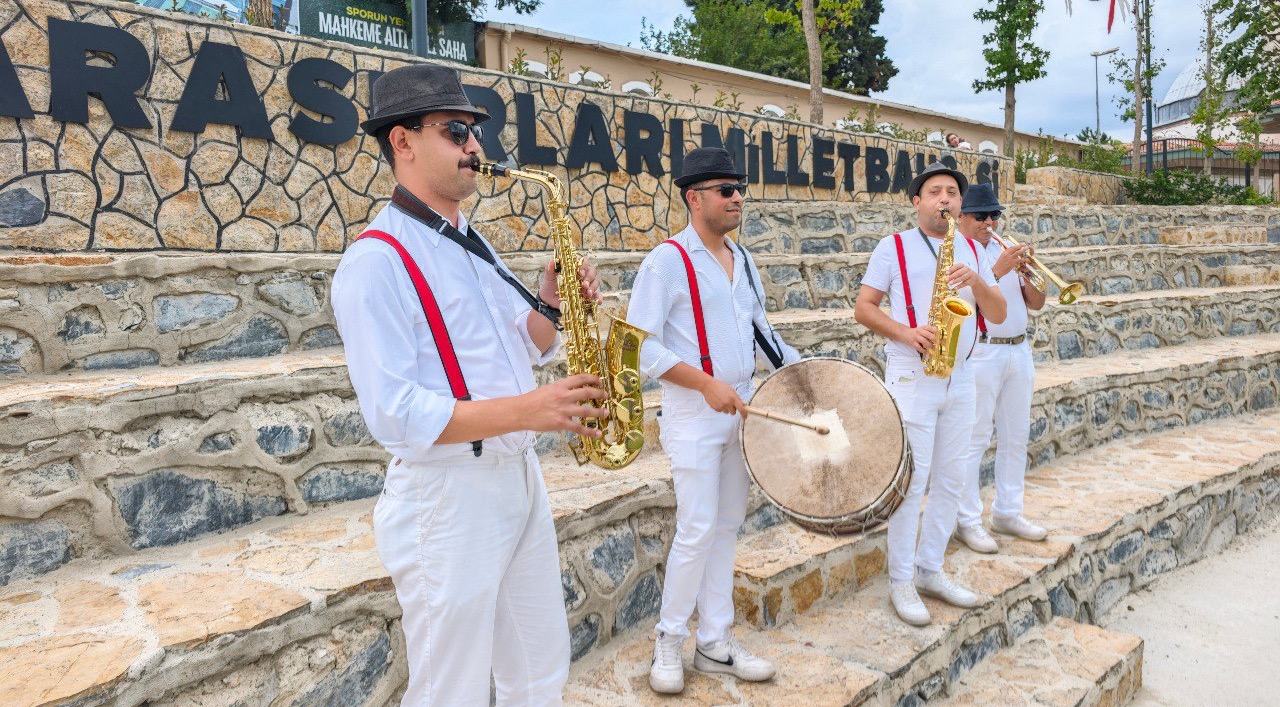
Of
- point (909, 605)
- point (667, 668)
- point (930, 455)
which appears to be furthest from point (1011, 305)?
point (667, 668)

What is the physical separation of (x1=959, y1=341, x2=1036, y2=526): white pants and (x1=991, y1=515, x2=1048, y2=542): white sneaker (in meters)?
0.04

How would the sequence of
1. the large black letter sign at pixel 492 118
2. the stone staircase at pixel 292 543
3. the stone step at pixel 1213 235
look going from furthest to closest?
the stone step at pixel 1213 235, the large black letter sign at pixel 492 118, the stone staircase at pixel 292 543

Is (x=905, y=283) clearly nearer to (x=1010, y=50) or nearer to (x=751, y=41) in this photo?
(x=1010, y=50)

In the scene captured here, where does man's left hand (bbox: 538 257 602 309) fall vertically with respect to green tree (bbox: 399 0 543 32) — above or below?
below

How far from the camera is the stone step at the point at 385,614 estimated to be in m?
2.40

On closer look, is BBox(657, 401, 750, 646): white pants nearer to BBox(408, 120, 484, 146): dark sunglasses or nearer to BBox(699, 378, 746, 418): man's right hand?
BBox(699, 378, 746, 418): man's right hand

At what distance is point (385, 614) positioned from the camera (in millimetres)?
2869

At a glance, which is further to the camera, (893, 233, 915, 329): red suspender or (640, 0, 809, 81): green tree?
(640, 0, 809, 81): green tree

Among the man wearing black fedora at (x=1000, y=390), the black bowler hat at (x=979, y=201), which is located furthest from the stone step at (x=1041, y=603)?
the black bowler hat at (x=979, y=201)

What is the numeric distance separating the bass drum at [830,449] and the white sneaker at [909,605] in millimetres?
909

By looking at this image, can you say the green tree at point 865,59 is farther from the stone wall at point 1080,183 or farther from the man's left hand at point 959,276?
the man's left hand at point 959,276

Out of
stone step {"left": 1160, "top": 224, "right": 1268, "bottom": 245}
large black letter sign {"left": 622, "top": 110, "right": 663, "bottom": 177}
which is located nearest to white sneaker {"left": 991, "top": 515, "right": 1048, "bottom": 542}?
large black letter sign {"left": 622, "top": 110, "right": 663, "bottom": 177}

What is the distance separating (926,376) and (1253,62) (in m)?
20.7

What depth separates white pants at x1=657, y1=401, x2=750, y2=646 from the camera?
323 cm
